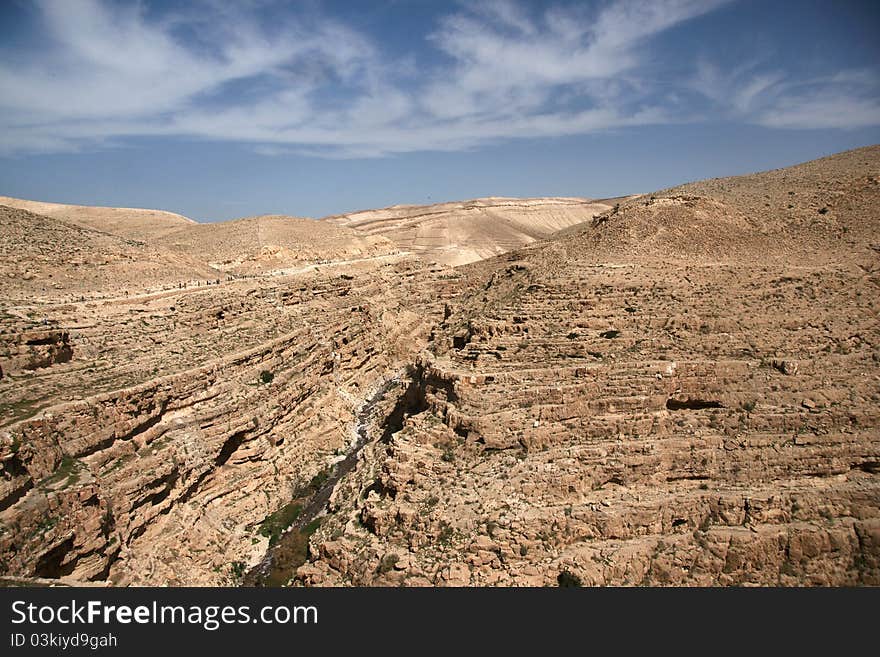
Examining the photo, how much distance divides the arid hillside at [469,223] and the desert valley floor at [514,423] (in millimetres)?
36369

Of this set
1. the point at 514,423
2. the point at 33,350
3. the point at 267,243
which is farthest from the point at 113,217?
the point at 514,423

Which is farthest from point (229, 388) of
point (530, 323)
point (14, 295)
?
point (530, 323)

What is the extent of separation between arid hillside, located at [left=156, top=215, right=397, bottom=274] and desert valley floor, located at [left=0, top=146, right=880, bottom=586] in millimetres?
11521

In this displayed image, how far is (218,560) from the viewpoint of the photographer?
1683 cm

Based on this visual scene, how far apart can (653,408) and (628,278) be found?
5.44m

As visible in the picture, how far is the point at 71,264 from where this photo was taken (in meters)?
25.8

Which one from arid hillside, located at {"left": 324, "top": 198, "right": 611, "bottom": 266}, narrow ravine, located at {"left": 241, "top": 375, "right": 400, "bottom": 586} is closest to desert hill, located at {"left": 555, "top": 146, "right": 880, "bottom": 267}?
narrow ravine, located at {"left": 241, "top": 375, "right": 400, "bottom": 586}

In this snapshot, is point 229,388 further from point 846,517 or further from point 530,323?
point 846,517

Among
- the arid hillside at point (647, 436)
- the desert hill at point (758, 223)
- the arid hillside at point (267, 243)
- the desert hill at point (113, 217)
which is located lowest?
the arid hillside at point (647, 436)

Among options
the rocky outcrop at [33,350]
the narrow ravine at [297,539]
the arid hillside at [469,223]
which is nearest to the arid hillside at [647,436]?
the narrow ravine at [297,539]

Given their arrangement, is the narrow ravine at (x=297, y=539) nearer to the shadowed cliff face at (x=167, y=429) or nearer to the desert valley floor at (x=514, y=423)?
the desert valley floor at (x=514, y=423)

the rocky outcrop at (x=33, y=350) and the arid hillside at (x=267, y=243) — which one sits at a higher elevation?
the arid hillside at (x=267, y=243)

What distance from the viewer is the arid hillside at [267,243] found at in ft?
123

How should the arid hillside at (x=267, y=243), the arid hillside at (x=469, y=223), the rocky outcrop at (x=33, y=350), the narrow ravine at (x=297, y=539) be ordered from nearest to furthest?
1. the rocky outcrop at (x=33, y=350)
2. the narrow ravine at (x=297, y=539)
3. the arid hillside at (x=267, y=243)
4. the arid hillside at (x=469, y=223)
